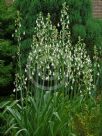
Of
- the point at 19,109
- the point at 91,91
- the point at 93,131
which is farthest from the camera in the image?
the point at 91,91

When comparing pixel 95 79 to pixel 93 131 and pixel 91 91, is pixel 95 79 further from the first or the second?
pixel 93 131

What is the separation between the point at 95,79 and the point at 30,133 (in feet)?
7.46

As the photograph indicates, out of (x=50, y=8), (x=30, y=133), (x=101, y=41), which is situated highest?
(x=50, y=8)

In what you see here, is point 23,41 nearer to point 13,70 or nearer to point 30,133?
point 13,70

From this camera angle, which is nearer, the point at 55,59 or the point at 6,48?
the point at 55,59

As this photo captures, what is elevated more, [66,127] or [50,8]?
[50,8]

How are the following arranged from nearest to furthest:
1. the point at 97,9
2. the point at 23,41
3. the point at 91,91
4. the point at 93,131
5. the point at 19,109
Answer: the point at 93,131 → the point at 19,109 → the point at 91,91 → the point at 23,41 → the point at 97,9

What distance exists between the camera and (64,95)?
753 centimetres

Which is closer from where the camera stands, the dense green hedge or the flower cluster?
the flower cluster

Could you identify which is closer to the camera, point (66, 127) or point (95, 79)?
point (66, 127)

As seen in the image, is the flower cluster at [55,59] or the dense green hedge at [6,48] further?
the dense green hedge at [6,48]

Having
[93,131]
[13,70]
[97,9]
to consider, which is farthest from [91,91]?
[97,9]

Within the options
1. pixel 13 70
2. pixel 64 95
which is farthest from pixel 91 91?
pixel 13 70

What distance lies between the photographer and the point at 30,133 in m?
6.81
